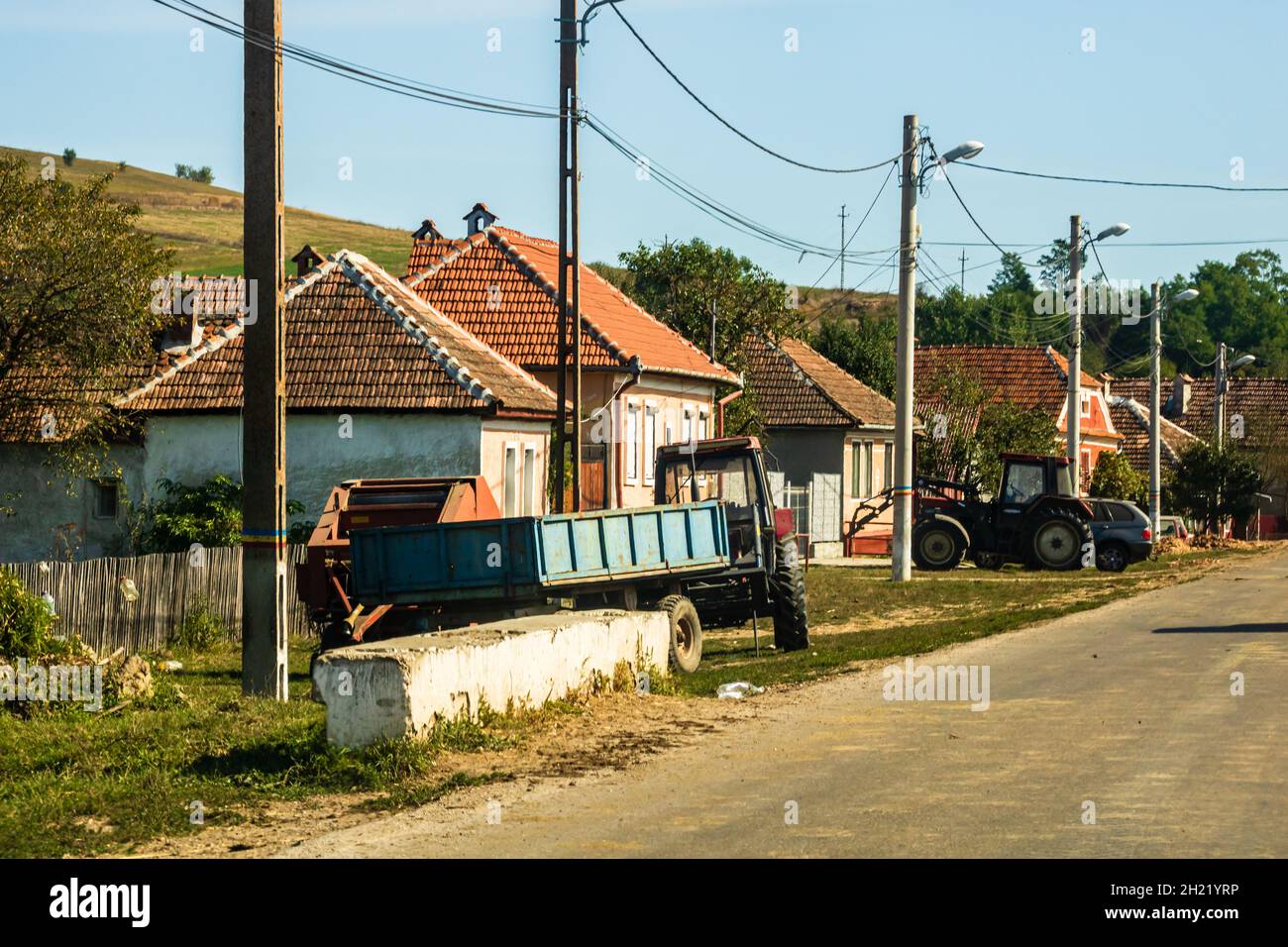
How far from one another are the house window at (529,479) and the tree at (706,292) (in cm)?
1545

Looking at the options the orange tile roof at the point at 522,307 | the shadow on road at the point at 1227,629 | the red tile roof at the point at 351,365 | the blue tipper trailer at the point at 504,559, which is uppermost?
the orange tile roof at the point at 522,307

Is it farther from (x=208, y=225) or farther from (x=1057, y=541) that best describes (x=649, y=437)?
(x=208, y=225)

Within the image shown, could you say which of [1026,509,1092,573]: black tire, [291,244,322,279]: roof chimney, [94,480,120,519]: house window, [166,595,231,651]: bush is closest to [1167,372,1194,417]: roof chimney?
[1026,509,1092,573]: black tire

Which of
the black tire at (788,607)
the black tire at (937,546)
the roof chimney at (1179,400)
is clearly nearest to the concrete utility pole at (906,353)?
the black tire at (937,546)

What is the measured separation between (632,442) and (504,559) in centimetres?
1979

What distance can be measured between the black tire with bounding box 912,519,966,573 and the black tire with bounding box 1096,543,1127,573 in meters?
3.44

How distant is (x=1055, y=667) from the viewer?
56.6 feet

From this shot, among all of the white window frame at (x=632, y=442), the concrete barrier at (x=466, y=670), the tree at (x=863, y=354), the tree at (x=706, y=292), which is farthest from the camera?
the tree at (x=863, y=354)

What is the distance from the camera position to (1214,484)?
6172 cm

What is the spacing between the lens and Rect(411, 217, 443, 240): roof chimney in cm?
5057

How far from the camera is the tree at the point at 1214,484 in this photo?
6141 cm

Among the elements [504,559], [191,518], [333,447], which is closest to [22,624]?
[504,559]

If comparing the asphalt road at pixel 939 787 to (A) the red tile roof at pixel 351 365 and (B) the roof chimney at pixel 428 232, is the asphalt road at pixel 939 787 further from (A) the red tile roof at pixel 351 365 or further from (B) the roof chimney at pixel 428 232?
(B) the roof chimney at pixel 428 232

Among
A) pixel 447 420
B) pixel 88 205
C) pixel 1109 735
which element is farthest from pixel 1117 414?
pixel 1109 735
